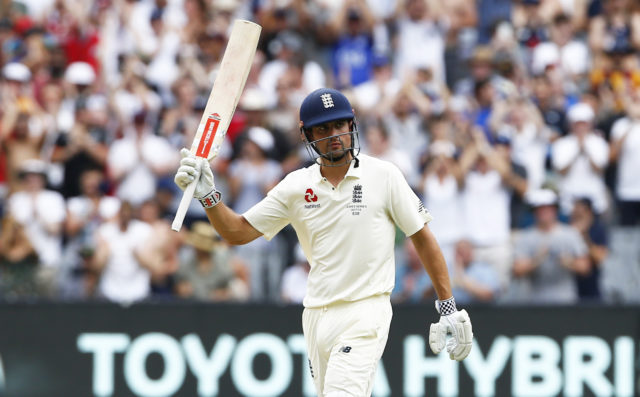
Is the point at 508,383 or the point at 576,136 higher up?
the point at 576,136

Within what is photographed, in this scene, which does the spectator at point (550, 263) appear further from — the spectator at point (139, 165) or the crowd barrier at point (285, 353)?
the spectator at point (139, 165)

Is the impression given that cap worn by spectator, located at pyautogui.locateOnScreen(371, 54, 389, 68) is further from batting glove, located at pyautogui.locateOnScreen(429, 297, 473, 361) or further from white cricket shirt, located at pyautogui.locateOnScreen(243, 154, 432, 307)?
batting glove, located at pyautogui.locateOnScreen(429, 297, 473, 361)

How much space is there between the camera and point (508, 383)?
9.91 metres

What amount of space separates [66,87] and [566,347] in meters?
Answer: 5.98

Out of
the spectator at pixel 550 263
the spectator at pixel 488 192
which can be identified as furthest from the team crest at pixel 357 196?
the spectator at pixel 488 192

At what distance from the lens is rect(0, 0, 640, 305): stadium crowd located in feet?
34.0

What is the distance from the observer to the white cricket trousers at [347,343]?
5.85 metres

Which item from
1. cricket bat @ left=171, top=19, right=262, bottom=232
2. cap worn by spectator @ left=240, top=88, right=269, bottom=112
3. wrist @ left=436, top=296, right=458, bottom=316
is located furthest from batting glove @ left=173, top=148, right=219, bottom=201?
cap worn by spectator @ left=240, top=88, right=269, bottom=112

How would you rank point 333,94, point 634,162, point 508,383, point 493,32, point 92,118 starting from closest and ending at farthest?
point 333,94
point 508,383
point 634,162
point 92,118
point 493,32

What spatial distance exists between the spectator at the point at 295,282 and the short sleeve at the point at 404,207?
4.25m

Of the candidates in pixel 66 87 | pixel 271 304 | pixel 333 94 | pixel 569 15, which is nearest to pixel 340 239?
pixel 333 94

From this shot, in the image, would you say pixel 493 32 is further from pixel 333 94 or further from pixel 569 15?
pixel 333 94

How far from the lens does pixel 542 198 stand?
10406 mm

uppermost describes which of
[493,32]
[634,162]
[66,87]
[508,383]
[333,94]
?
[493,32]
